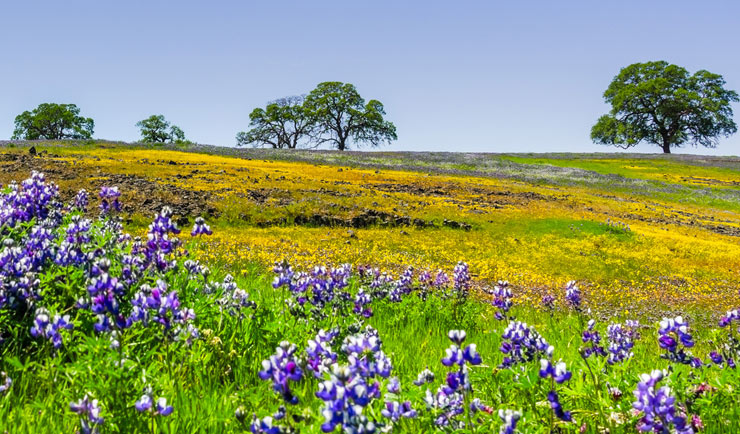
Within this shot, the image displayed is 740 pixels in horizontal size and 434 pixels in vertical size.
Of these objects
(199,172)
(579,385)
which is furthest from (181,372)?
(199,172)

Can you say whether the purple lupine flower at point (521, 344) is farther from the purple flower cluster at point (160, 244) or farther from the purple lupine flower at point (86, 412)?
the purple flower cluster at point (160, 244)

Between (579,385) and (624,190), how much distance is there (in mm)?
40847

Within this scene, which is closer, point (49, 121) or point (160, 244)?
point (160, 244)

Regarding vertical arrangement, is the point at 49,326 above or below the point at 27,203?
below

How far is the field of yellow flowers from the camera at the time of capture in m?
13.2

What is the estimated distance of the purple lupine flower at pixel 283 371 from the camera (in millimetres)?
1885

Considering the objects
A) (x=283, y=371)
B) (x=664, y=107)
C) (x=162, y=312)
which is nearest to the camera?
(x=283, y=371)

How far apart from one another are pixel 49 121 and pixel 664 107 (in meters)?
99.6

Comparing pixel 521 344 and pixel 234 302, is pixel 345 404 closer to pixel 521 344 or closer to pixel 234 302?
pixel 521 344

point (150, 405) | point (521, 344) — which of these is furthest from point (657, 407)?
point (150, 405)

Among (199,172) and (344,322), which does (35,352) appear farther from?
(199,172)

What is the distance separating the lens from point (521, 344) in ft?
11.7

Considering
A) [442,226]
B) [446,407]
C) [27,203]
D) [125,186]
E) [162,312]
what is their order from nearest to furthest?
[446,407] → [162,312] → [27,203] → [442,226] → [125,186]

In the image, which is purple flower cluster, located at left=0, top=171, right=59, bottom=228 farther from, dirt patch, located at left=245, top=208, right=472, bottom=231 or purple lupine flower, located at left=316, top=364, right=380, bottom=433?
dirt patch, located at left=245, top=208, right=472, bottom=231
